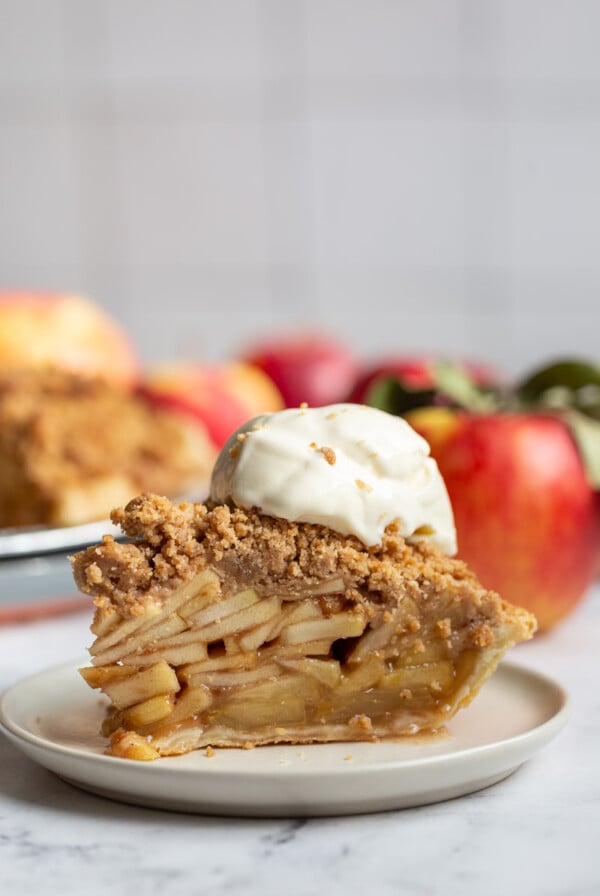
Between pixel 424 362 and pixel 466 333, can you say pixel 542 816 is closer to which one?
pixel 424 362

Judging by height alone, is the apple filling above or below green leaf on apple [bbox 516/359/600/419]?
below

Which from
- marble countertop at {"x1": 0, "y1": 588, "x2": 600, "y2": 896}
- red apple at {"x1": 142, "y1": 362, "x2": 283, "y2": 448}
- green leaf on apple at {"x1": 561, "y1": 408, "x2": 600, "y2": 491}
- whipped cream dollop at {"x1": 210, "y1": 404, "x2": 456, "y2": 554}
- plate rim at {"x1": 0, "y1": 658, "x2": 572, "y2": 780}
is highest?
whipped cream dollop at {"x1": 210, "y1": 404, "x2": 456, "y2": 554}

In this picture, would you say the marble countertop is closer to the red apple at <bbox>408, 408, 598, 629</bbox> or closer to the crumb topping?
the crumb topping

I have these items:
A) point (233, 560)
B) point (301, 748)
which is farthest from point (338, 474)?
point (301, 748)

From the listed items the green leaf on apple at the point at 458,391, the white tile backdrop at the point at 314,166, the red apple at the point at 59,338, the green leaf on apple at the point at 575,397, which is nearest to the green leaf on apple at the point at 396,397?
the green leaf on apple at the point at 458,391

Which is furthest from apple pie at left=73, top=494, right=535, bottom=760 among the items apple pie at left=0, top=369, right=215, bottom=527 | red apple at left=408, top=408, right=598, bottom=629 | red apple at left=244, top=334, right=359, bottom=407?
red apple at left=244, top=334, right=359, bottom=407

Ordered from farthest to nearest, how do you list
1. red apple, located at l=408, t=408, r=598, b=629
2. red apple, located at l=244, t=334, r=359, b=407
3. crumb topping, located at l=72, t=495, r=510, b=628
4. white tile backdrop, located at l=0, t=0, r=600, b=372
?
white tile backdrop, located at l=0, t=0, r=600, b=372, red apple, located at l=244, t=334, r=359, b=407, red apple, located at l=408, t=408, r=598, b=629, crumb topping, located at l=72, t=495, r=510, b=628

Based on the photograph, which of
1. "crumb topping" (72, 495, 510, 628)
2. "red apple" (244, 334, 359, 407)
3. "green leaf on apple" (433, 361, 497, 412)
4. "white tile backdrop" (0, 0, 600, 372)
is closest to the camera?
"crumb topping" (72, 495, 510, 628)
